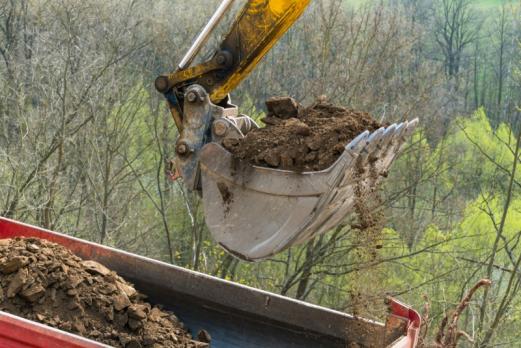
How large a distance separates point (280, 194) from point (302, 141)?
299mm

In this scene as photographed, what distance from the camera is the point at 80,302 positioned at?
13.1 feet

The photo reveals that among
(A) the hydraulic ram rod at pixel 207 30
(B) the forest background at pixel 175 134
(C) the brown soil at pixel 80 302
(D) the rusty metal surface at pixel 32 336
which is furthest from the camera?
(B) the forest background at pixel 175 134

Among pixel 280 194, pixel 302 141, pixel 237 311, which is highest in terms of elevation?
pixel 302 141

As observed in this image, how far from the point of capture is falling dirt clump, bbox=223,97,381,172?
13.3 ft

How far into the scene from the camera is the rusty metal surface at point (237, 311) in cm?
397

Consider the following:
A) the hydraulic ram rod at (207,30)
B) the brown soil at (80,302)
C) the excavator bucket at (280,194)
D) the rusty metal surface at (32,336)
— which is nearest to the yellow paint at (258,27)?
the hydraulic ram rod at (207,30)

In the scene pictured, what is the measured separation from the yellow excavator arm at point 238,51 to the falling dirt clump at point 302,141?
1.15 ft

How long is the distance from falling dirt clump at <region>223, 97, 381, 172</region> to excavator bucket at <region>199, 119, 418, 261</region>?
0.05m

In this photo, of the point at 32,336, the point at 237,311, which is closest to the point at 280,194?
the point at 237,311

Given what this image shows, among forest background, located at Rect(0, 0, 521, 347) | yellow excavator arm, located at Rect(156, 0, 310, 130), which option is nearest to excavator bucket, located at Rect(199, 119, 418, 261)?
yellow excavator arm, located at Rect(156, 0, 310, 130)

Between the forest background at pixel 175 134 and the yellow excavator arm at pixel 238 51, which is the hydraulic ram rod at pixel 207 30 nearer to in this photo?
the yellow excavator arm at pixel 238 51

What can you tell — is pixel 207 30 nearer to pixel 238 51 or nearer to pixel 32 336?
pixel 238 51

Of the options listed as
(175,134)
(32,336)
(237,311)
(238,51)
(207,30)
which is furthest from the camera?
(175,134)

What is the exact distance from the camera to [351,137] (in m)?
4.13
